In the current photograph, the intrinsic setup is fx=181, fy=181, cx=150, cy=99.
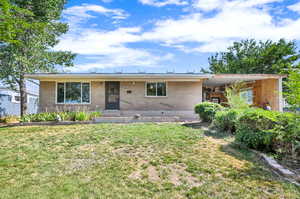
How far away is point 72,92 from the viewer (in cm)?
1211

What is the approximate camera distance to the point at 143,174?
3.28m

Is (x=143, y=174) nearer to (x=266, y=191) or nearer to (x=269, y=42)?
(x=266, y=191)

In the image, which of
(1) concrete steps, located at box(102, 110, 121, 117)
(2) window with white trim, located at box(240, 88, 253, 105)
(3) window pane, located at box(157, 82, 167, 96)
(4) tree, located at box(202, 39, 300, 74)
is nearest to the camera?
(2) window with white trim, located at box(240, 88, 253, 105)

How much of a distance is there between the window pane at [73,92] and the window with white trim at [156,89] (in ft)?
15.1

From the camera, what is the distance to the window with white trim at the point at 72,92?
12039 mm

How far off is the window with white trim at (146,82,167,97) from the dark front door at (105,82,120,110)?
78.9 inches

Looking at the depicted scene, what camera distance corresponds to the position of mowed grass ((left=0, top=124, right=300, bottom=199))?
2.65 m

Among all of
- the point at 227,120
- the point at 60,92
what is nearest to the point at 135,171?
the point at 227,120

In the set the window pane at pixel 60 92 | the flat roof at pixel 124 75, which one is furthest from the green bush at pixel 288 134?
the window pane at pixel 60 92

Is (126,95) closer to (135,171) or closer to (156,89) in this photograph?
(156,89)

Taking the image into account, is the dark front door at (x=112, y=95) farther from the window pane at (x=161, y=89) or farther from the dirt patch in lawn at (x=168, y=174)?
the dirt patch in lawn at (x=168, y=174)

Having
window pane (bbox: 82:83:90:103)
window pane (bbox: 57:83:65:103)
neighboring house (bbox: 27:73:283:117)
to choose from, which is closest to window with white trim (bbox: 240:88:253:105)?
neighboring house (bbox: 27:73:283:117)

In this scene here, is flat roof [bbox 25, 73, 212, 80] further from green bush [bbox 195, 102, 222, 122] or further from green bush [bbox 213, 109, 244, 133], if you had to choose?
green bush [bbox 213, 109, 244, 133]

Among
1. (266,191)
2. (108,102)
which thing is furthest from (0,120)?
(266,191)
